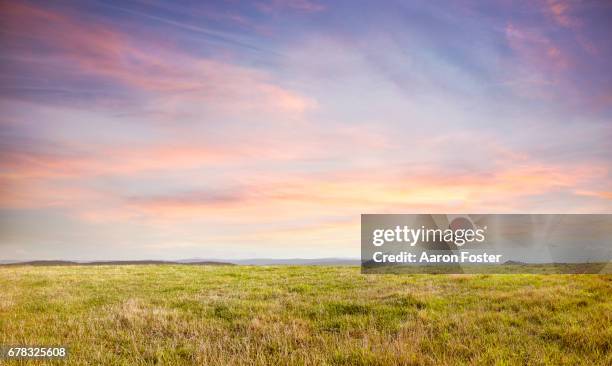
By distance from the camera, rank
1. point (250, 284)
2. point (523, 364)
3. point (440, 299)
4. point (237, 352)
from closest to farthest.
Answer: point (523, 364) < point (237, 352) < point (440, 299) < point (250, 284)

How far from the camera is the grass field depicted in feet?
27.1

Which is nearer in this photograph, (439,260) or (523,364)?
(523,364)

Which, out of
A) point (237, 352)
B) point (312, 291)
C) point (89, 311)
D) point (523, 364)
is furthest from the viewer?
point (312, 291)

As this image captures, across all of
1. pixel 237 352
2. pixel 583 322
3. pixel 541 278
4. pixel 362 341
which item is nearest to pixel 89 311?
pixel 237 352

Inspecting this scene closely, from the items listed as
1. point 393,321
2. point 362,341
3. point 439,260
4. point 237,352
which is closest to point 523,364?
point 362,341

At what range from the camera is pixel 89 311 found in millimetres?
13461

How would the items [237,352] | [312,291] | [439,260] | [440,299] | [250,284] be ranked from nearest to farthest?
[237,352] < [440,299] < [312,291] < [250,284] < [439,260]

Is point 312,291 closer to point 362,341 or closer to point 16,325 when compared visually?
point 362,341

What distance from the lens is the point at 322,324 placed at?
11.1m

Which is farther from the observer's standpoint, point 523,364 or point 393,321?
point 393,321

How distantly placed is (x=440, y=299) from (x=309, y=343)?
7166 mm

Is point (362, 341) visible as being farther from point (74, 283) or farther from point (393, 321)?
point (74, 283)

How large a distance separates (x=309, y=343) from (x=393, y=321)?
3040 mm

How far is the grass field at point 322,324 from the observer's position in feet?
27.1
